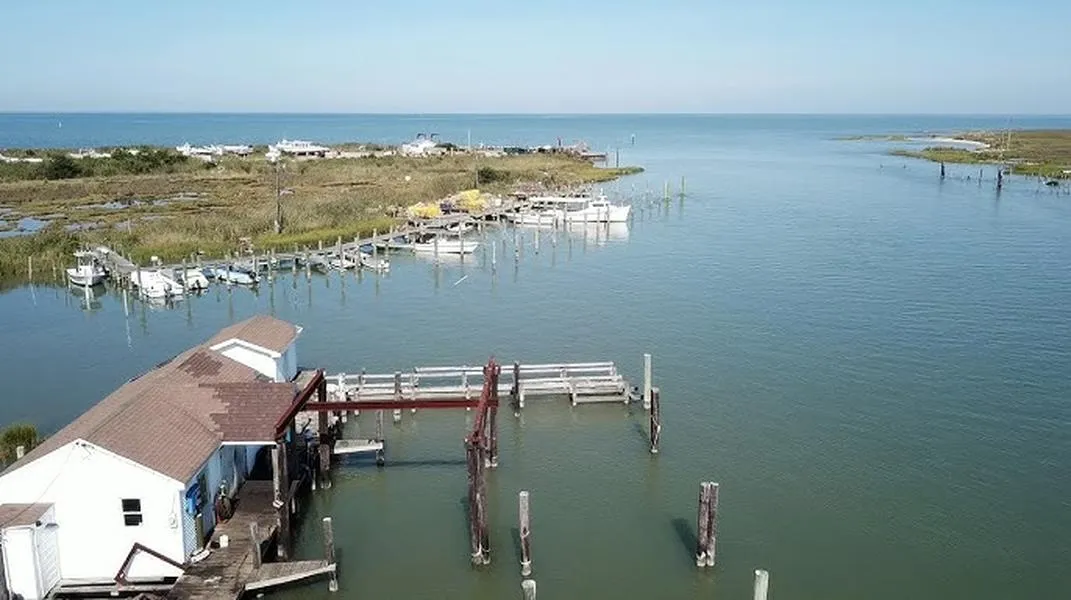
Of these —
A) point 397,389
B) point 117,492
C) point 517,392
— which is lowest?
point 517,392

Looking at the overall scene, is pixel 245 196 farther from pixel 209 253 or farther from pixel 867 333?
pixel 867 333

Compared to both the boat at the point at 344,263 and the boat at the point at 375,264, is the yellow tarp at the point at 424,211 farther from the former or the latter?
the boat at the point at 344,263

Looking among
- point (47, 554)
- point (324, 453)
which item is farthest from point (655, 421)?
point (47, 554)

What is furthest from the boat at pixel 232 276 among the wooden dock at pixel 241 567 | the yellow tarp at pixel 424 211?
the wooden dock at pixel 241 567

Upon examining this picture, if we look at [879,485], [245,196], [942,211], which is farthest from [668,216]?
[879,485]

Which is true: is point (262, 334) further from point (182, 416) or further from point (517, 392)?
point (517, 392)
